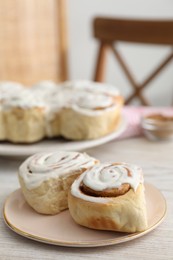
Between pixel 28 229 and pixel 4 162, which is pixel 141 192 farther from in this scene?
pixel 4 162

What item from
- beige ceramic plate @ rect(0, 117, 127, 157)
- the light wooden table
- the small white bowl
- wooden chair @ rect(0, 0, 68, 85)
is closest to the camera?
the light wooden table

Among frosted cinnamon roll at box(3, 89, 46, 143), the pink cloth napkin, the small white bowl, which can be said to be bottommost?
the pink cloth napkin

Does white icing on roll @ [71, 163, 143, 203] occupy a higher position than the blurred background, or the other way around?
white icing on roll @ [71, 163, 143, 203]

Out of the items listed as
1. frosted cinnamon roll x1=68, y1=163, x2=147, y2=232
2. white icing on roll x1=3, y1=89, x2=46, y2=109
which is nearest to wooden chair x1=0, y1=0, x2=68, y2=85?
white icing on roll x1=3, y1=89, x2=46, y2=109

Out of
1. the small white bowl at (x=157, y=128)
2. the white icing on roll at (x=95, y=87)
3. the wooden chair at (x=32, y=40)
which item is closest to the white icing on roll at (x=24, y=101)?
the white icing on roll at (x=95, y=87)

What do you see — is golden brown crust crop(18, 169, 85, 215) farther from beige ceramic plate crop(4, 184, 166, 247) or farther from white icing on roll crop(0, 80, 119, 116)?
white icing on roll crop(0, 80, 119, 116)

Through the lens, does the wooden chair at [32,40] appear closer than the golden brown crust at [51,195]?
No

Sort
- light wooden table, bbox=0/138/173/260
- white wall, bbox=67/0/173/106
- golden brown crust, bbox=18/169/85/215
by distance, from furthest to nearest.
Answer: white wall, bbox=67/0/173/106 < golden brown crust, bbox=18/169/85/215 < light wooden table, bbox=0/138/173/260

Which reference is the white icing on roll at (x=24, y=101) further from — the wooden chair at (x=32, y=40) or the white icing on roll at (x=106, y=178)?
the wooden chair at (x=32, y=40)
